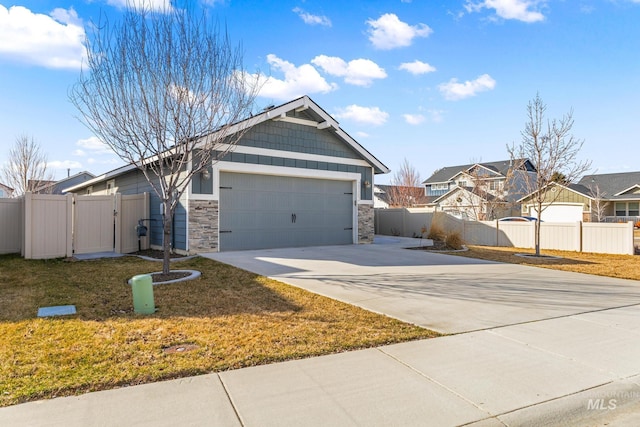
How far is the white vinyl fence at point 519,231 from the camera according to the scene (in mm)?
13844

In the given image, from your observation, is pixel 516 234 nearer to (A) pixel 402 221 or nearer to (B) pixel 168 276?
(A) pixel 402 221

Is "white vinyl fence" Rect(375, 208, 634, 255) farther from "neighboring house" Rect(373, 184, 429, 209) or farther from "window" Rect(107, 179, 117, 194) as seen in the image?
"neighboring house" Rect(373, 184, 429, 209)

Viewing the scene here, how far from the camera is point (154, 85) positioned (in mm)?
7922

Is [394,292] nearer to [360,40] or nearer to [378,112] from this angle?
[360,40]

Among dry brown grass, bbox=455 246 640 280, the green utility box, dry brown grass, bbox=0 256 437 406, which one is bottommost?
dry brown grass, bbox=0 256 437 406

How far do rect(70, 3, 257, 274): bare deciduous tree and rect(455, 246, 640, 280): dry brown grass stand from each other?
9.14 m

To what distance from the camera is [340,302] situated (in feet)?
20.1

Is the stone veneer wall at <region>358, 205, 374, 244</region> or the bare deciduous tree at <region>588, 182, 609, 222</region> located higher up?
the bare deciduous tree at <region>588, 182, 609, 222</region>

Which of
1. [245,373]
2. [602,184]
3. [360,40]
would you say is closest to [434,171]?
[602,184]

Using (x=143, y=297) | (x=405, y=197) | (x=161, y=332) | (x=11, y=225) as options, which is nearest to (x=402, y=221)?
(x=11, y=225)

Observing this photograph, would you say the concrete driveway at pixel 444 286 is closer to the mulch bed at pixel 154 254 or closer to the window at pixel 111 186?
the mulch bed at pixel 154 254

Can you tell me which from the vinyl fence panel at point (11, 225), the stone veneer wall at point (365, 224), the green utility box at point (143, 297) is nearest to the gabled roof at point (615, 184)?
the stone veneer wall at point (365, 224)

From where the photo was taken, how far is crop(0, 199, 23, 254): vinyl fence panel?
12312 millimetres

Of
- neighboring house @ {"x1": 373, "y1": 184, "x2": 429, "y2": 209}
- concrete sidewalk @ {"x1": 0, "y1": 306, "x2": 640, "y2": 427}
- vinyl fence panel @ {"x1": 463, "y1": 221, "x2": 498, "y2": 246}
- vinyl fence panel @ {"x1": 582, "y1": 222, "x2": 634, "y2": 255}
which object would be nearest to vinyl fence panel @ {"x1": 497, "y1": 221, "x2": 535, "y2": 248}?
vinyl fence panel @ {"x1": 463, "y1": 221, "x2": 498, "y2": 246}
